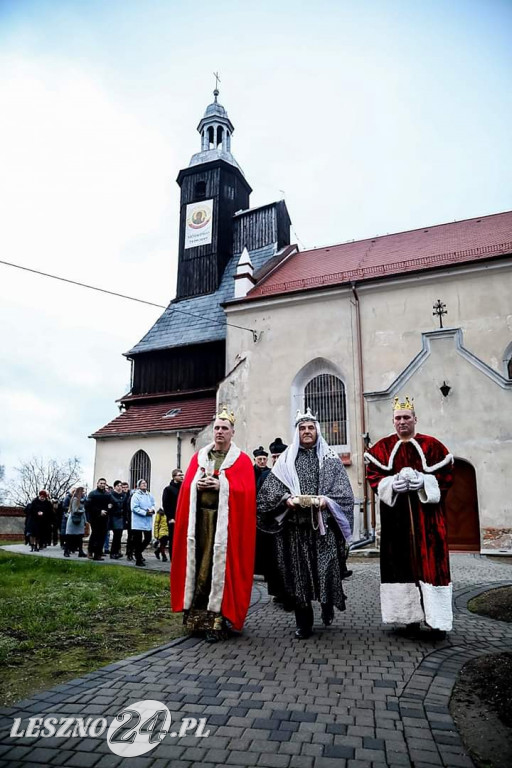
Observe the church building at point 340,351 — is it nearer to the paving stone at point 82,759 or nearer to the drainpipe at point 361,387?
the drainpipe at point 361,387

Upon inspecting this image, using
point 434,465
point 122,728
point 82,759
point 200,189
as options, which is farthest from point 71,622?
point 200,189

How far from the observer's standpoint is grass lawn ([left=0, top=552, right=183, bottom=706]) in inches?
161

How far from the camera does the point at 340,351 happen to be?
19.4 m

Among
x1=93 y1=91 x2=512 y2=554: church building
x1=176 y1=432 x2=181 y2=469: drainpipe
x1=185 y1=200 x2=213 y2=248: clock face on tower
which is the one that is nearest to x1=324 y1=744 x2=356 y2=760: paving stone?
x1=93 y1=91 x2=512 y2=554: church building

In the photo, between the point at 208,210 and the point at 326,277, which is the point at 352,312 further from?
the point at 208,210

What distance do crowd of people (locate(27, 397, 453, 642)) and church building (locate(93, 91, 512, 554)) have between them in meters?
9.69

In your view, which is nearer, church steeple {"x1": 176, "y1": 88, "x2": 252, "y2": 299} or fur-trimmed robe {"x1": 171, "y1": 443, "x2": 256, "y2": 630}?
fur-trimmed robe {"x1": 171, "y1": 443, "x2": 256, "y2": 630}

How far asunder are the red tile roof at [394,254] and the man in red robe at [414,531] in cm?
1402

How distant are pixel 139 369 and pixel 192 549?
22.0 metres

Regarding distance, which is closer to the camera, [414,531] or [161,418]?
[414,531]

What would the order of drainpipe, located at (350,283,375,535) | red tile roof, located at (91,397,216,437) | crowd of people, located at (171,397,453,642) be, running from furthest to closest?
red tile roof, located at (91,397,216,437), drainpipe, located at (350,283,375,535), crowd of people, located at (171,397,453,642)

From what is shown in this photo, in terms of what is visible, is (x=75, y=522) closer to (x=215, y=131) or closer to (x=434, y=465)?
(x=434, y=465)

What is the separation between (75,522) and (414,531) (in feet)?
35.9

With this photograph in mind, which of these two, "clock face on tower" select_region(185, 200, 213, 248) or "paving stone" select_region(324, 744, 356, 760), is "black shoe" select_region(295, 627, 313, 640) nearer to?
"paving stone" select_region(324, 744, 356, 760)
